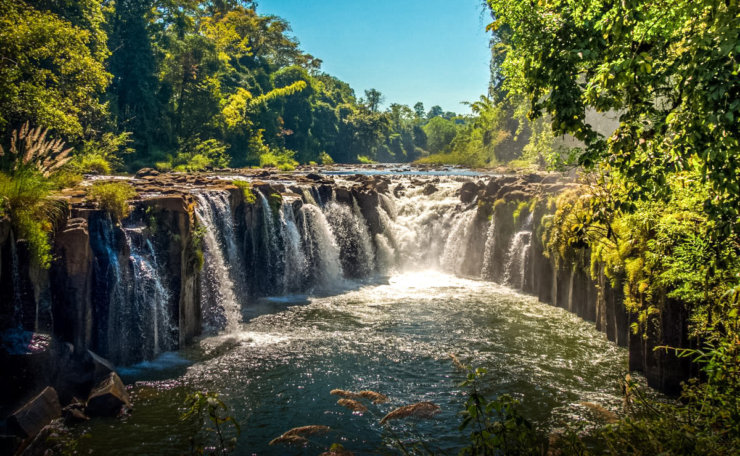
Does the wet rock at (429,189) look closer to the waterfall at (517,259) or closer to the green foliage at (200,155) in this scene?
the waterfall at (517,259)

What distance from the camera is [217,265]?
14.0 m

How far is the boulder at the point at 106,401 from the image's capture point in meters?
8.30

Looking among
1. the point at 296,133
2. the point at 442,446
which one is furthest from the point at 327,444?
the point at 296,133

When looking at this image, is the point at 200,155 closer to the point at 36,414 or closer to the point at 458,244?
the point at 458,244

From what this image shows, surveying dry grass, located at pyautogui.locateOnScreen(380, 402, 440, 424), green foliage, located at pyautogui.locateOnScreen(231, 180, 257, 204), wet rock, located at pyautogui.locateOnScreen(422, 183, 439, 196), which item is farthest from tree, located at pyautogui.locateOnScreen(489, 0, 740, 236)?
wet rock, located at pyautogui.locateOnScreen(422, 183, 439, 196)

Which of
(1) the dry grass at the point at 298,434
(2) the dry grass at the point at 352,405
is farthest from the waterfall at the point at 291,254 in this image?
(1) the dry grass at the point at 298,434

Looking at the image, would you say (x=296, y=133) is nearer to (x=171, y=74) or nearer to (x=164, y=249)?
(x=171, y=74)

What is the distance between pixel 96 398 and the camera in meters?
8.34

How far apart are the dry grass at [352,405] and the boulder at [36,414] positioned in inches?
190

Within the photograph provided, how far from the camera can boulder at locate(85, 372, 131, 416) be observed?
8.30m

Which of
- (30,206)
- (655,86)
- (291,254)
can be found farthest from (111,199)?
(655,86)

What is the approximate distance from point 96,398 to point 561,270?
12.6 m

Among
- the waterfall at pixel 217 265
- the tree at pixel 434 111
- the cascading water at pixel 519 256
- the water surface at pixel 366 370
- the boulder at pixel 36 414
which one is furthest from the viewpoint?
the tree at pixel 434 111

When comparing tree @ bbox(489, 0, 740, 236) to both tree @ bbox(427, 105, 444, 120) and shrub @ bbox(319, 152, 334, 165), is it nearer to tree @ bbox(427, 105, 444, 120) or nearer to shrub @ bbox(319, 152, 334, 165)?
shrub @ bbox(319, 152, 334, 165)
